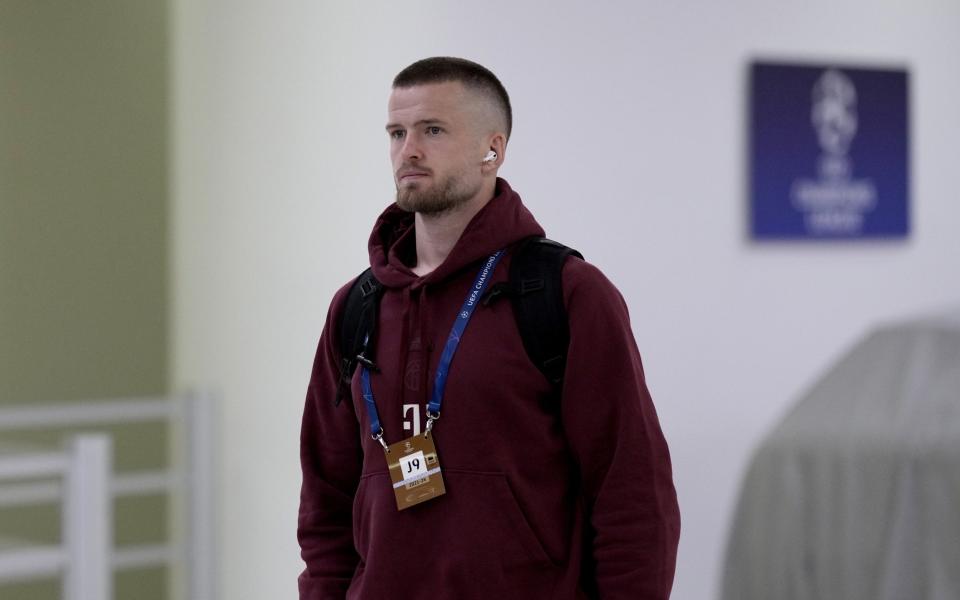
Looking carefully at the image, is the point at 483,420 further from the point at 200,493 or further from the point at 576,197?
the point at 200,493

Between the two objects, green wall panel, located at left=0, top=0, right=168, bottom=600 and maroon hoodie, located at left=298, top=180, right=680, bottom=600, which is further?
green wall panel, located at left=0, top=0, right=168, bottom=600

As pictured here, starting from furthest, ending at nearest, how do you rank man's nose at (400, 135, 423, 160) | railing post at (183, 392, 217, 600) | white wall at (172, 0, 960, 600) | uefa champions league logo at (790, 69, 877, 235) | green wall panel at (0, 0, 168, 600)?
green wall panel at (0, 0, 168, 600) < uefa champions league logo at (790, 69, 877, 235) < railing post at (183, 392, 217, 600) < white wall at (172, 0, 960, 600) < man's nose at (400, 135, 423, 160)

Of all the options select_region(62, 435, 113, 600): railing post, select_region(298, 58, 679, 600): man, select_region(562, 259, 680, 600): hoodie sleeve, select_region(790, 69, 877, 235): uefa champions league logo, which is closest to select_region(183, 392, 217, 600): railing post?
select_region(62, 435, 113, 600): railing post

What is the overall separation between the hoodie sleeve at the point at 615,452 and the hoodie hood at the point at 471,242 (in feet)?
0.44

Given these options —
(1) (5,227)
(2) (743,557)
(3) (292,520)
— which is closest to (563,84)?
(3) (292,520)

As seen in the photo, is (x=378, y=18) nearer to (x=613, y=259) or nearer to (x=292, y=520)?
(x=613, y=259)

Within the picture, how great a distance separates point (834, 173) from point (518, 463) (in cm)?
302

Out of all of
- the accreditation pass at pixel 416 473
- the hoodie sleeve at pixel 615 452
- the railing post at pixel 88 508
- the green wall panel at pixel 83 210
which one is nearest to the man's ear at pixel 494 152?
the hoodie sleeve at pixel 615 452

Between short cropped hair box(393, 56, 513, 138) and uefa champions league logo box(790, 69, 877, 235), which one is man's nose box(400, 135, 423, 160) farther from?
uefa champions league logo box(790, 69, 877, 235)

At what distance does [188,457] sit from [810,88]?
231 cm

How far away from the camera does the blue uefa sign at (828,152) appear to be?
4410 mm

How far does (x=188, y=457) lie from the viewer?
4.38 meters

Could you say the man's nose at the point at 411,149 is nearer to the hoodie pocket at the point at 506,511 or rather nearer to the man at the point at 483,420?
the man at the point at 483,420

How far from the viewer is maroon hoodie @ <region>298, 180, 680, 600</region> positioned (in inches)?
70.9
